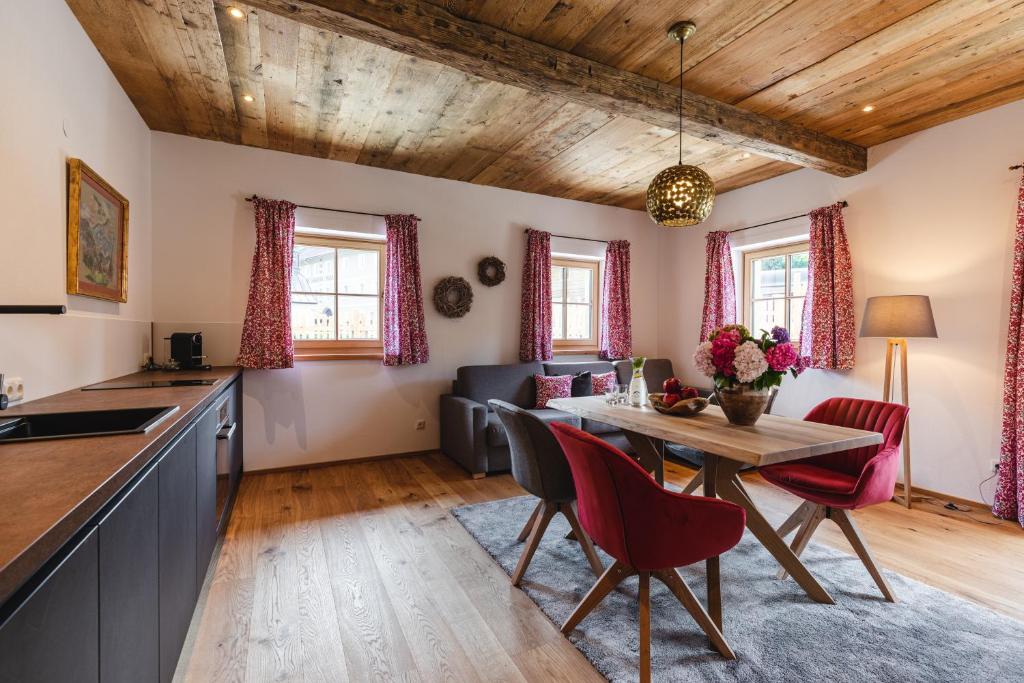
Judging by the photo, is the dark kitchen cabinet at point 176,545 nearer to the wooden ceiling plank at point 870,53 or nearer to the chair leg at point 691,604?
the chair leg at point 691,604

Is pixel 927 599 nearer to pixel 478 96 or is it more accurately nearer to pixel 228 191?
pixel 478 96

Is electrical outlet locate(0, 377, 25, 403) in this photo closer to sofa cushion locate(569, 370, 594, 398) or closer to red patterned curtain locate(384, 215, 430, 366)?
red patterned curtain locate(384, 215, 430, 366)

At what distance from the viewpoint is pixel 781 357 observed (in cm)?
202

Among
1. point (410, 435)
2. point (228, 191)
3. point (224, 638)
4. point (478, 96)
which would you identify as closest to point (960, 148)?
point (478, 96)

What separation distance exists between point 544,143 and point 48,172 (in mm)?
2844

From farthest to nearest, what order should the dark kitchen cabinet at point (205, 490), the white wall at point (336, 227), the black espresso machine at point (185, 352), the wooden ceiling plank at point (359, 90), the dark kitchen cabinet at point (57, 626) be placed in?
the white wall at point (336, 227), the black espresso machine at point (185, 352), the wooden ceiling plank at point (359, 90), the dark kitchen cabinet at point (205, 490), the dark kitchen cabinet at point (57, 626)

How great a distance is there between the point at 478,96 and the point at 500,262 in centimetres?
191

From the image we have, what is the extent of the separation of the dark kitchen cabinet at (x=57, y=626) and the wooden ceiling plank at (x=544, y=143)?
3025 millimetres

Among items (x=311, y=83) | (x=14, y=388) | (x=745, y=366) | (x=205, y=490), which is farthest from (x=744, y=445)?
(x=311, y=83)

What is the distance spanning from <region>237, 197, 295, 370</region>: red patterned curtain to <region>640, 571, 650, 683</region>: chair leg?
10.1ft

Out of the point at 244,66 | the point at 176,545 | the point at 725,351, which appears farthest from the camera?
the point at 244,66

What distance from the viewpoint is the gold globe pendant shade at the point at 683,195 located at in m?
2.37

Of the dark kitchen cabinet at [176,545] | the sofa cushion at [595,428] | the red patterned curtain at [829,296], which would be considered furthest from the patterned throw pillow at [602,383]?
the dark kitchen cabinet at [176,545]

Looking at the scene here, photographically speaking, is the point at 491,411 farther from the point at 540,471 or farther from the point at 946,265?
the point at 946,265
